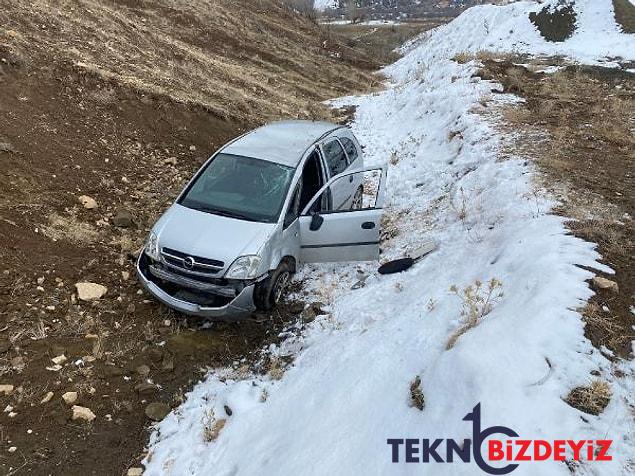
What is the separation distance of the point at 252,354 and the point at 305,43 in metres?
24.9

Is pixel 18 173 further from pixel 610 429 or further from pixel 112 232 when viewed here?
pixel 610 429

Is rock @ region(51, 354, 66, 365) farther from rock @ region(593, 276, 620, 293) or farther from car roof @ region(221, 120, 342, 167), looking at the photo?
rock @ region(593, 276, 620, 293)

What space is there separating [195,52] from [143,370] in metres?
14.4

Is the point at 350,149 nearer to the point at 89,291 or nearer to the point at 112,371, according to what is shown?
the point at 89,291

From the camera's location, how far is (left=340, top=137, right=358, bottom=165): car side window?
797 cm

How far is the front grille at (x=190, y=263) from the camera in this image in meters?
5.36

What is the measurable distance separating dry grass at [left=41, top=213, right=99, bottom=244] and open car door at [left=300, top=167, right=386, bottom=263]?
314 cm

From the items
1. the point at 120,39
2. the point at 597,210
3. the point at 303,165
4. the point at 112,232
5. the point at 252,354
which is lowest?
the point at 252,354

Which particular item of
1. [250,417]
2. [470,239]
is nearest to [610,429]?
[250,417]

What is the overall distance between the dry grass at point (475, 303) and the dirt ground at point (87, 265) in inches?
80.9

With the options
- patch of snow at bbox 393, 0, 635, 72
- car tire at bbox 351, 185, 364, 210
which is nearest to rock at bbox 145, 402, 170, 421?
car tire at bbox 351, 185, 364, 210

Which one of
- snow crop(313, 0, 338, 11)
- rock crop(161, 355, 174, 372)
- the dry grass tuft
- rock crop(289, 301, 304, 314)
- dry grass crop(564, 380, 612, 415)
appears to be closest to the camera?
dry grass crop(564, 380, 612, 415)

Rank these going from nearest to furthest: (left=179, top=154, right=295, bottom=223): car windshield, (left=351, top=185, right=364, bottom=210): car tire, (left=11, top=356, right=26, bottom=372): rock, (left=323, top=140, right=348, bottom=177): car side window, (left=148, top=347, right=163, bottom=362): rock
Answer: (left=11, top=356, right=26, bottom=372): rock → (left=148, top=347, right=163, bottom=362): rock → (left=179, top=154, right=295, bottom=223): car windshield → (left=323, top=140, right=348, bottom=177): car side window → (left=351, top=185, right=364, bottom=210): car tire

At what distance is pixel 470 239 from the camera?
642 cm
